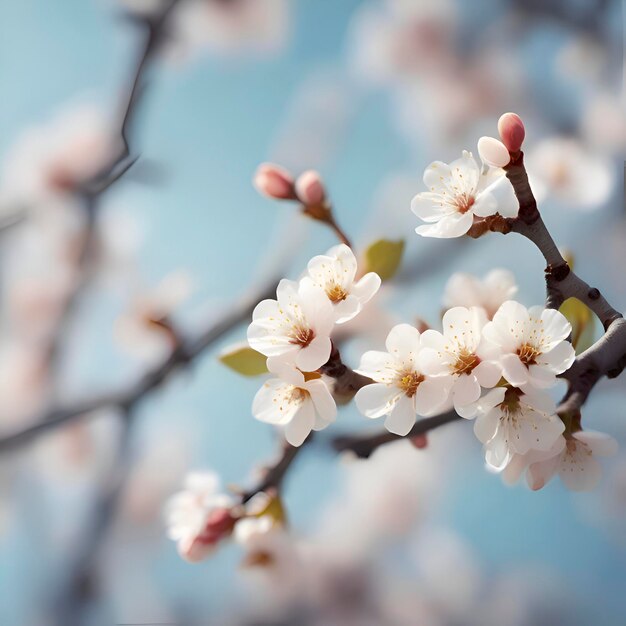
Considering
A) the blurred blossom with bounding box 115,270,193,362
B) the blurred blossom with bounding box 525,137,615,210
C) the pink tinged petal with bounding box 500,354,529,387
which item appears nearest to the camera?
the pink tinged petal with bounding box 500,354,529,387

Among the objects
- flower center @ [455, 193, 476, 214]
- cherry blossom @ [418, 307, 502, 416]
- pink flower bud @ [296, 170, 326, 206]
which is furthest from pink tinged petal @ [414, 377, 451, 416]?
pink flower bud @ [296, 170, 326, 206]

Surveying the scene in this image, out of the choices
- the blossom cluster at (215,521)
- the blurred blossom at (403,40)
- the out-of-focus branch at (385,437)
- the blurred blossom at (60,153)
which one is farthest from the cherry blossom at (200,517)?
the blurred blossom at (403,40)

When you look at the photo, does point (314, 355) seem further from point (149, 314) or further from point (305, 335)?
point (149, 314)

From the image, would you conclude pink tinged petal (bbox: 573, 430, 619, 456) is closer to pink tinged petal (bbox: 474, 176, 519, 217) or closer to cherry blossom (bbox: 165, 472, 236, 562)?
pink tinged petal (bbox: 474, 176, 519, 217)

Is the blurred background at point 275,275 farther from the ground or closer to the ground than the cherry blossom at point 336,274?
closer to the ground

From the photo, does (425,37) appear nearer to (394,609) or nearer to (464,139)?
(464,139)

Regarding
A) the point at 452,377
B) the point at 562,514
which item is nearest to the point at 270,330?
the point at 452,377

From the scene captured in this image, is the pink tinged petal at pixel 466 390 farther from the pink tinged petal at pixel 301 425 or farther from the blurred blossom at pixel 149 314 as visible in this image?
the blurred blossom at pixel 149 314
